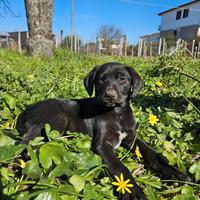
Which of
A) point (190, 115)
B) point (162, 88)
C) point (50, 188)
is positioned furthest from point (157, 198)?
point (162, 88)

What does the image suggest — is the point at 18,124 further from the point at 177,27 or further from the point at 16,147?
the point at 177,27

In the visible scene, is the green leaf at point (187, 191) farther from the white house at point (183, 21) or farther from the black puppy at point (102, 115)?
the white house at point (183, 21)

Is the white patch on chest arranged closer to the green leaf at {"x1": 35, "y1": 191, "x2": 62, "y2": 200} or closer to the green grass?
the green grass

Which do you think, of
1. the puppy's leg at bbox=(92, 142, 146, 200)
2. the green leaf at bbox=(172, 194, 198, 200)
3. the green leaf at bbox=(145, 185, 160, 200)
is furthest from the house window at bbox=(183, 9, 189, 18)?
the green leaf at bbox=(172, 194, 198, 200)

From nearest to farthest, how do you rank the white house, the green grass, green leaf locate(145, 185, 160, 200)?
the green grass < green leaf locate(145, 185, 160, 200) < the white house

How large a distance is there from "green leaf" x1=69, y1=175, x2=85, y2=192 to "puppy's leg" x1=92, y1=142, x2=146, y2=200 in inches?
14.9

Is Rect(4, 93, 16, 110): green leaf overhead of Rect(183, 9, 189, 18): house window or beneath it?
beneath

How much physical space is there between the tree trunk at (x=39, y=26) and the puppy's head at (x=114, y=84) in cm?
943

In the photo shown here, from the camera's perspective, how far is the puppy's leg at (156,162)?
265 cm

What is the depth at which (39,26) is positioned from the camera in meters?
12.8

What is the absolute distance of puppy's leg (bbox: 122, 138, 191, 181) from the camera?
8.71ft

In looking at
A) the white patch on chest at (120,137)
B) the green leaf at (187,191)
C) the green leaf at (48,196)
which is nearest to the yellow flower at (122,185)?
the green leaf at (187,191)

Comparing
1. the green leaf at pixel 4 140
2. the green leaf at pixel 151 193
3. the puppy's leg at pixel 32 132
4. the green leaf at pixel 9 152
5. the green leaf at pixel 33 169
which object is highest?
the green leaf at pixel 9 152

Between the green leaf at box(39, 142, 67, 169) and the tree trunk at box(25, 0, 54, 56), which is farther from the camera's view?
the tree trunk at box(25, 0, 54, 56)
